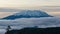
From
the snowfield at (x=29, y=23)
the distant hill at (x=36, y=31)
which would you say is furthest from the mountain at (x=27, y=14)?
the distant hill at (x=36, y=31)

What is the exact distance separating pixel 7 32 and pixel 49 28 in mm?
462

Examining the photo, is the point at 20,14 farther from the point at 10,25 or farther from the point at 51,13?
the point at 51,13

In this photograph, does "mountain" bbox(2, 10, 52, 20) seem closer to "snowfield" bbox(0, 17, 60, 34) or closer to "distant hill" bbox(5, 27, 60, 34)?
"snowfield" bbox(0, 17, 60, 34)

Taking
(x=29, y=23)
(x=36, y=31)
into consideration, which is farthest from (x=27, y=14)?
(x=36, y=31)

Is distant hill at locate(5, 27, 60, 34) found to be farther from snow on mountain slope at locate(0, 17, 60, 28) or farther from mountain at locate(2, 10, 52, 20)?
mountain at locate(2, 10, 52, 20)

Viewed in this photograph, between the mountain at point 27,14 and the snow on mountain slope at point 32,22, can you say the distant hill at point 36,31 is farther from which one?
the mountain at point 27,14

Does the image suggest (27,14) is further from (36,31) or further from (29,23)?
(36,31)

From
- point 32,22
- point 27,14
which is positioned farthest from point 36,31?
point 27,14

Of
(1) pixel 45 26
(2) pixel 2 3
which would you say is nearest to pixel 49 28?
(1) pixel 45 26

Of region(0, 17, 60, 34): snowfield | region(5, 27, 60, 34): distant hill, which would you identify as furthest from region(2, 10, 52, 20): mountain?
region(5, 27, 60, 34): distant hill

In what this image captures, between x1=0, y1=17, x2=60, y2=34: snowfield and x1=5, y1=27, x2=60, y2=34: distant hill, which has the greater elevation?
x1=0, y1=17, x2=60, y2=34: snowfield

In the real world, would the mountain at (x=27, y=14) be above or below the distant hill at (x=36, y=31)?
above

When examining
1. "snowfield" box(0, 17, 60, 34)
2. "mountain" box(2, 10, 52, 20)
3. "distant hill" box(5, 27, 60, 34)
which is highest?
"mountain" box(2, 10, 52, 20)

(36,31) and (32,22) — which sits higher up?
(32,22)
